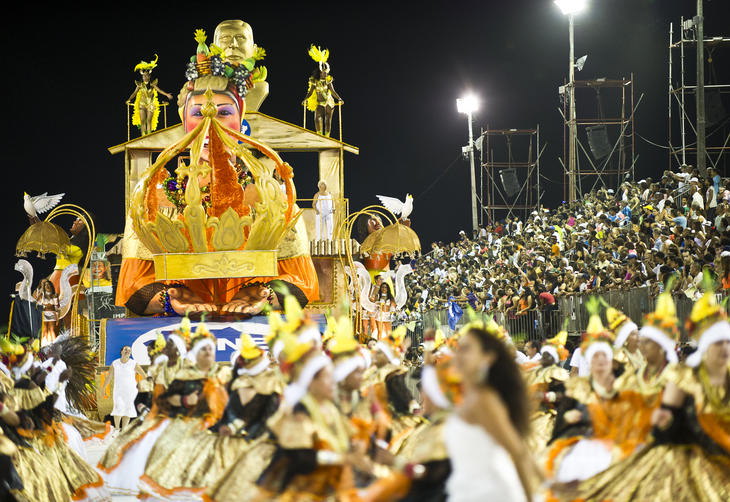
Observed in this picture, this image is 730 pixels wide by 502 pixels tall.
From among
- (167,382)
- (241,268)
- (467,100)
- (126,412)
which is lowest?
(126,412)

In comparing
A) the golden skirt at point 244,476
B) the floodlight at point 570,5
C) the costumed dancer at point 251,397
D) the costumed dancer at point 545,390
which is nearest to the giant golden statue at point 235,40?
the costumed dancer at point 545,390

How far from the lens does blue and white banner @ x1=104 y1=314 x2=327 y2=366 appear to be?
54.2 ft

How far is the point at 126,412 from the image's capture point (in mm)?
18125

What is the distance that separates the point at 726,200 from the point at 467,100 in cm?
1984

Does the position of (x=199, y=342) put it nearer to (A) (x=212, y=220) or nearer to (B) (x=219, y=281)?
(A) (x=212, y=220)

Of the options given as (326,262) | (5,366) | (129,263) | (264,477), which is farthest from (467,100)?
(264,477)

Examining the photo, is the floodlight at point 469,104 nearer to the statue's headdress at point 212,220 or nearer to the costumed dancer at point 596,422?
the statue's headdress at point 212,220

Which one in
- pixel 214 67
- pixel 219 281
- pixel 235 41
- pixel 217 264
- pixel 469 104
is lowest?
pixel 219 281

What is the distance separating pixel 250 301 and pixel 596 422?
9.02m

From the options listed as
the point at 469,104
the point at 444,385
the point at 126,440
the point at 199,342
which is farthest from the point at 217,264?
the point at 469,104

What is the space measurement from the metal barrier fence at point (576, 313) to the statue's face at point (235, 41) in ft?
18.6

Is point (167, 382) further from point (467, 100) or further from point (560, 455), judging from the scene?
point (467, 100)

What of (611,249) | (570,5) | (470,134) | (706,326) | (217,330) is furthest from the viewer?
(470,134)

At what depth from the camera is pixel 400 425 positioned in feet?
33.8
